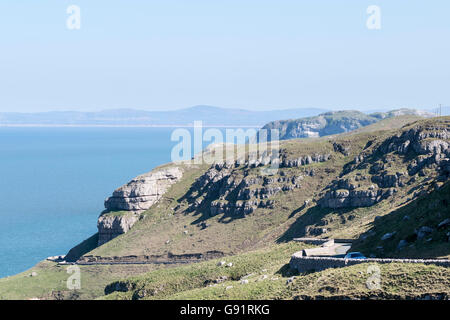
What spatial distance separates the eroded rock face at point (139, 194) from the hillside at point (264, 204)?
209 millimetres

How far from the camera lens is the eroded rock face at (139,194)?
15388cm

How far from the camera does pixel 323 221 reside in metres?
109

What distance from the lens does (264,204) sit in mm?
134500

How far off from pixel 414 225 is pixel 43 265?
94042 millimetres

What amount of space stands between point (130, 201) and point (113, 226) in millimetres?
7199

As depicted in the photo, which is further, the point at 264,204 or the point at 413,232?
the point at 264,204

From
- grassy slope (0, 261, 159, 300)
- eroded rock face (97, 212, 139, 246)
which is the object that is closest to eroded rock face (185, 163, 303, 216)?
eroded rock face (97, 212, 139, 246)

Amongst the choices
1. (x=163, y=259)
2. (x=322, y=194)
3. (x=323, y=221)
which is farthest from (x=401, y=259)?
(x=163, y=259)

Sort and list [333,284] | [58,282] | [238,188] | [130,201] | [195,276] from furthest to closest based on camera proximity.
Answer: [130,201] < [238,188] < [58,282] < [195,276] < [333,284]

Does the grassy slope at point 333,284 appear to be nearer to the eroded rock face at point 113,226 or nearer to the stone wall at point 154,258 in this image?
the stone wall at point 154,258

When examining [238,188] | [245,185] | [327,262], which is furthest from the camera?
[238,188]

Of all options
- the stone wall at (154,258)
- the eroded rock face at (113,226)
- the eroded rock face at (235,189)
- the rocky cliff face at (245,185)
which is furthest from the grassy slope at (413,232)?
the eroded rock face at (113,226)
